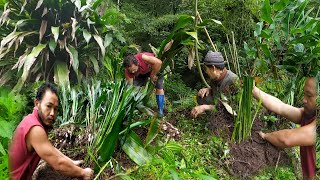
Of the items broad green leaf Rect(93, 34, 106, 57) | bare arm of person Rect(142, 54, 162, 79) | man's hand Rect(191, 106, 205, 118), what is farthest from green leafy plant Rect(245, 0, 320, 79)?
broad green leaf Rect(93, 34, 106, 57)

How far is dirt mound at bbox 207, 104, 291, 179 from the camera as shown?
8.11 feet

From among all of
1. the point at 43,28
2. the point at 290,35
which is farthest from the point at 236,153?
the point at 43,28

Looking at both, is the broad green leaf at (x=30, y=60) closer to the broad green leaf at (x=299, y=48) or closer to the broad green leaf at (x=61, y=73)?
the broad green leaf at (x=61, y=73)

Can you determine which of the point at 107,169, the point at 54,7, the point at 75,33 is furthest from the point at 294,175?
the point at 54,7

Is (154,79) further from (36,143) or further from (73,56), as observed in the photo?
(36,143)

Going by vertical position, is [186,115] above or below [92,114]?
below

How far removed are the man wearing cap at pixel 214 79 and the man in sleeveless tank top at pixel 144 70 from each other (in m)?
0.37

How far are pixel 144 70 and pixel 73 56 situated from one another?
72cm

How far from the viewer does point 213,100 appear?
307 cm

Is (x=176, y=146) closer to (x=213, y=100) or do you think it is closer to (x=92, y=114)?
(x=92, y=114)

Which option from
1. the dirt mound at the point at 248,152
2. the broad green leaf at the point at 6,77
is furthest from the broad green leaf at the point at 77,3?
the dirt mound at the point at 248,152

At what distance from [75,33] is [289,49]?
91.0 inches

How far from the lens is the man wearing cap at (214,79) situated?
107 inches

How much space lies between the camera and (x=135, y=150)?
7.42ft
